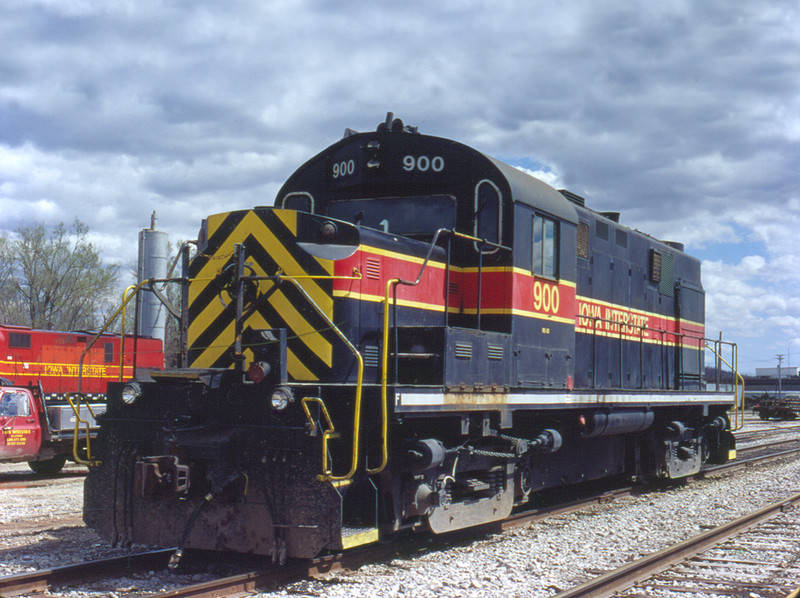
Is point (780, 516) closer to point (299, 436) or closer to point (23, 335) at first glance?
point (299, 436)

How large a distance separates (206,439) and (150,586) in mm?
1075

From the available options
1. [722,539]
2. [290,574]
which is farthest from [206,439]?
[722,539]

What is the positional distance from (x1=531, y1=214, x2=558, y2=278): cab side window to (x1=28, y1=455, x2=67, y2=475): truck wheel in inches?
428

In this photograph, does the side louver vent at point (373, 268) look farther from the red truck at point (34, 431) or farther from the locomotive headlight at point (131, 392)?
the red truck at point (34, 431)

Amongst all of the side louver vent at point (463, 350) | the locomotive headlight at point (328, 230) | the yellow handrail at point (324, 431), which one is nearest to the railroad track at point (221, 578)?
the yellow handrail at point (324, 431)

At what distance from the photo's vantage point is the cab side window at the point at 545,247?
8.03 metres

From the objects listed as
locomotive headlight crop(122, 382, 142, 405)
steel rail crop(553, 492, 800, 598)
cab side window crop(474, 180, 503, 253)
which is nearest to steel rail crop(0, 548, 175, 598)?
locomotive headlight crop(122, 382, 142, 405)

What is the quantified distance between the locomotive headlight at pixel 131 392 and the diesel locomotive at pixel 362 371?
0.09 feet

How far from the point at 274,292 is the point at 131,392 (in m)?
1.37

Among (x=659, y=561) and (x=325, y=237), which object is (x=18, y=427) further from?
(x=659, y=561)

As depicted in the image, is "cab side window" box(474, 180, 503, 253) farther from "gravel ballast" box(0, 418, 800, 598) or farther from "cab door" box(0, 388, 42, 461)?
"cab door" box(0, 388, 42, 461)

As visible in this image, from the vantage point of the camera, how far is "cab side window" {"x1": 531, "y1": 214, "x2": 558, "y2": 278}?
26.3 ft

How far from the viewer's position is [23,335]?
18922 mm

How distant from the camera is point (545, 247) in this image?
8258mm
